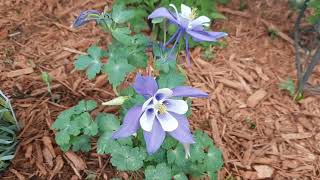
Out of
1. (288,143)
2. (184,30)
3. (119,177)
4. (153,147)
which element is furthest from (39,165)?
(288,143)

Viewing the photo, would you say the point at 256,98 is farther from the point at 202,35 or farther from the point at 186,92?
the point at 186,92

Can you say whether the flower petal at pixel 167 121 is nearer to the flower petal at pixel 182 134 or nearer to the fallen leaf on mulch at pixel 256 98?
the flower petal at pixel 182 134

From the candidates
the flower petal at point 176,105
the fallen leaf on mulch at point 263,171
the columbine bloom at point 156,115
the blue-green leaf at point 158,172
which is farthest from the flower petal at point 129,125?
the fallen leaf on mulch at point 263,171

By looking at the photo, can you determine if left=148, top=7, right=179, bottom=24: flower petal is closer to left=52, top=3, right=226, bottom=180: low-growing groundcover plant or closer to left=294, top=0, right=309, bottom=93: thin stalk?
left=52, top=3, right=226, bottom=180: low-growing groundcover plant

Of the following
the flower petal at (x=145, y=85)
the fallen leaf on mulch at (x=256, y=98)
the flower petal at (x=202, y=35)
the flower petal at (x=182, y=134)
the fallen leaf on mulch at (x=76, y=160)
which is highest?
the flower petal at (x=202, y=35)

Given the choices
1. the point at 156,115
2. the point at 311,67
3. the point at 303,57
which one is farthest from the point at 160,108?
the point at 303,57

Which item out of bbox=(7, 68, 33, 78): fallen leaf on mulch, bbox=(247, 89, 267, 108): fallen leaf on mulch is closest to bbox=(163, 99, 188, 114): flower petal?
bbox=(247, 89, 267, 108): fallen leaf on mulch

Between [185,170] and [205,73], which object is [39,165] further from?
[205,73]
